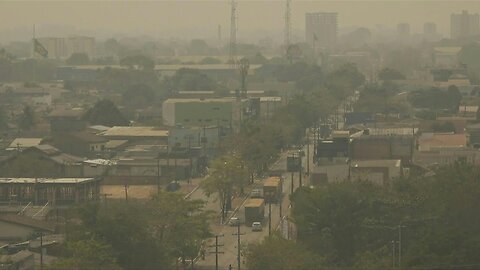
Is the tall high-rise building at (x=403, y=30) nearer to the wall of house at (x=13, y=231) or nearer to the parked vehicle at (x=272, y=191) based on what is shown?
the parked vehicle at (x=272, y=191)

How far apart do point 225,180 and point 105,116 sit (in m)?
6.58

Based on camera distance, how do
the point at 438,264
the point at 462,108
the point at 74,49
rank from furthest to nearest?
the point at 74,49
the point at 462,108
the point at 438,264

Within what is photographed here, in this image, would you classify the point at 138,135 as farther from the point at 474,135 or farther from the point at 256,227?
the point at 256,227

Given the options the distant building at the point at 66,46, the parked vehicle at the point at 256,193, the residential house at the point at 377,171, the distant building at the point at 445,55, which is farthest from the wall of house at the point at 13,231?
the distant building at the point at 66,46

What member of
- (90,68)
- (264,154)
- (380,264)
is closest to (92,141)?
(264,154)

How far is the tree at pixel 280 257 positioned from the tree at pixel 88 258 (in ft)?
2.97

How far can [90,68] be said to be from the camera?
33.9 m

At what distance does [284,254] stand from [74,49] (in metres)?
40.2

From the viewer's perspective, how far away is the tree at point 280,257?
26.2 ft

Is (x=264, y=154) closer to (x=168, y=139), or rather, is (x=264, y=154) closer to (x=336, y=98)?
(x=168, y=139)

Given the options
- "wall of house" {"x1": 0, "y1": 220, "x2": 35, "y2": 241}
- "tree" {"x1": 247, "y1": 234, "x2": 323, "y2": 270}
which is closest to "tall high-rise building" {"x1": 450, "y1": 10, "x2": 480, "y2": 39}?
"wall of house" {"x1": 0, "y1": 220, "x2": 35, "y2": 241}

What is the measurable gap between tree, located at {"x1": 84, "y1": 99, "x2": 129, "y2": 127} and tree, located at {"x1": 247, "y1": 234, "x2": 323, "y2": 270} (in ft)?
33.6

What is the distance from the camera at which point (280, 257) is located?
26.5ft

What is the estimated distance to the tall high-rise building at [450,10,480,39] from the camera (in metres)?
62.1
